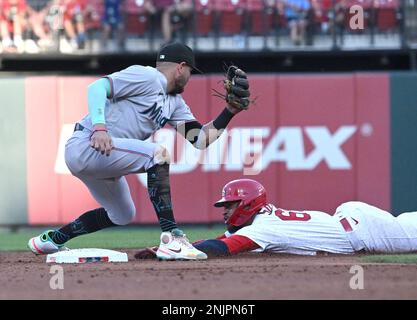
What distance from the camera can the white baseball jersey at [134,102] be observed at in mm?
6555

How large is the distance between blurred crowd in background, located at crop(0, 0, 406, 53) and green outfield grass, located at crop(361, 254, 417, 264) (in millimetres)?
7868

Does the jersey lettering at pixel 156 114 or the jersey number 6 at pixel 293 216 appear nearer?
the jersey lettering at pixel 156 114

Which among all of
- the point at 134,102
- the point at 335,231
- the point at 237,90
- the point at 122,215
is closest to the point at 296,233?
the point at 335,231

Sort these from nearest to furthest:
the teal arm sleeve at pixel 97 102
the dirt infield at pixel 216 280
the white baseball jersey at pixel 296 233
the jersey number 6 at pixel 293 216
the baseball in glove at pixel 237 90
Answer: the dirt infield at pixel 216 280, the teal arm sleeve at pixel 97 102, the baseball in glove at pixel 237 90, the white baseball jersey at pixel 296 233, the jersey number 6 at pixel 293 216

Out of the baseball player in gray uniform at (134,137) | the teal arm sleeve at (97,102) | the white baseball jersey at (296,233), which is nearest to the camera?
the teal arm sleeve at (97,102)

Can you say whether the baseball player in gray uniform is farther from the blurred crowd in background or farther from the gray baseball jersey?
the blurred crowd in background

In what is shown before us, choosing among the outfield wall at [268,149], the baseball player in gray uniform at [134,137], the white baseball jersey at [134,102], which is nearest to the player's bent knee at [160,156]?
the baseball player in gray uniform at [134,137]

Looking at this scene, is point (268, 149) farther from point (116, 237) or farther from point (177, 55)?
point (177, 55)

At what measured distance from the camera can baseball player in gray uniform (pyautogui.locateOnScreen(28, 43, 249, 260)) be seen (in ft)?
21.1

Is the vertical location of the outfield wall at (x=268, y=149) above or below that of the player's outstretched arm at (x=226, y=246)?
above

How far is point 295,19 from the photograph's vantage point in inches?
577

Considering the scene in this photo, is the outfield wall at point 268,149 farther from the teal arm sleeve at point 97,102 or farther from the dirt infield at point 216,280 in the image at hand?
the teal arm sleeve at point 97,102

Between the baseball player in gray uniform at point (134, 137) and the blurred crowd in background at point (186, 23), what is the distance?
7.80 metres

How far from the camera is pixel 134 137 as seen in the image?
22.1 feet
